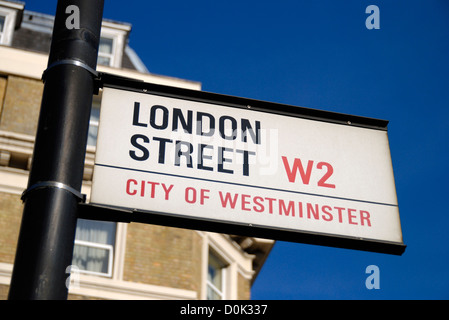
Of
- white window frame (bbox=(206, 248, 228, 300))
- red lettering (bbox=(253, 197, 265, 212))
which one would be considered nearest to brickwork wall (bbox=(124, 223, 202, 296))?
white window frame (bbox=(206, 248, 228, 300))

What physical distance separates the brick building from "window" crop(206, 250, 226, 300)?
0.02 metres

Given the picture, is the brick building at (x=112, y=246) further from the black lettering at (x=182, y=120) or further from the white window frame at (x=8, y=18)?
the black lettering at (x=182, y=120)

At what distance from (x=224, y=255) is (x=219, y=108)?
41.7ft

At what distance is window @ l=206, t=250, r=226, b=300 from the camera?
632 inches

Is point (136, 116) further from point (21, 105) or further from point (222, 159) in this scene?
point (21, 105)

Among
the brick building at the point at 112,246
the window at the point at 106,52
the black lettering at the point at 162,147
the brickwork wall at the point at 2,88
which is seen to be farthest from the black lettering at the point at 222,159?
the window at the point at 106,52

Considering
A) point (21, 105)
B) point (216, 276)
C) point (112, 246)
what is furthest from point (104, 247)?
point (21, 105)

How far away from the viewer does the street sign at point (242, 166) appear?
362 cm

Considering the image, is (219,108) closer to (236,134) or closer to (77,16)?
(236,134)

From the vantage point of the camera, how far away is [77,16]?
3580 millimetres

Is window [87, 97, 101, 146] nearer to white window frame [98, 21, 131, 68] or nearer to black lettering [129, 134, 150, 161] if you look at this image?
white window frame [98, 21, 131, 68]

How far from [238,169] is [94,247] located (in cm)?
1127
